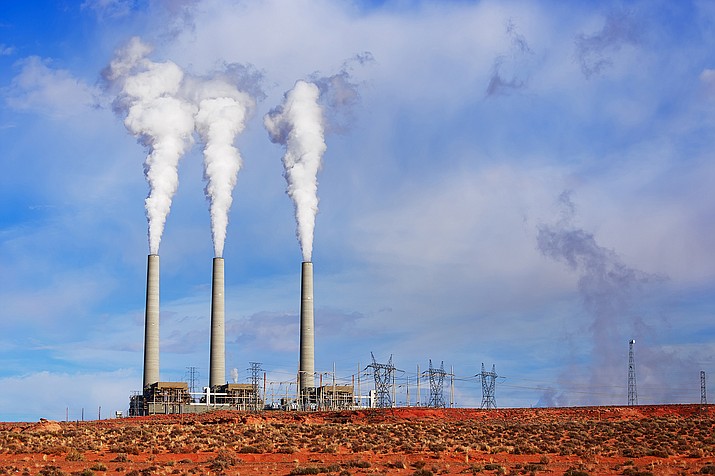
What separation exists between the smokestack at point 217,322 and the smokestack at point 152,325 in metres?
6.72

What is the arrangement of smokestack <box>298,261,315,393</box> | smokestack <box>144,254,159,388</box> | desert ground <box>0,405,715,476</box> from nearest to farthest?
desert ground <box>0,405,715,476</box> < smokestack <box>144,254,159,388</box> < smokestack <box>298,261,315,393</box>

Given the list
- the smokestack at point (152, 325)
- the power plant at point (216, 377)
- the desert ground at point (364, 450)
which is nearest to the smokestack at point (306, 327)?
the power plant at point (216, 377)

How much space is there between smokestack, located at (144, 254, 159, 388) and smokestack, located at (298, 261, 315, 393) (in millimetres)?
16848

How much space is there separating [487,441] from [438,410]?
36642 mm

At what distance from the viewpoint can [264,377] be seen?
357ft

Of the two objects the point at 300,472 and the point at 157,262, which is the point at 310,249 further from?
the point at 300,472

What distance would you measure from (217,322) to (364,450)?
62.6 metres

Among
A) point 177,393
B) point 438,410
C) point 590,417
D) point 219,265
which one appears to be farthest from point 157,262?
point 590,417

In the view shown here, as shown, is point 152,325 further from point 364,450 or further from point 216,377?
point 364,450

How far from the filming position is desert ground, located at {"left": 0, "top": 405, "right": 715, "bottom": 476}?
3597 cm

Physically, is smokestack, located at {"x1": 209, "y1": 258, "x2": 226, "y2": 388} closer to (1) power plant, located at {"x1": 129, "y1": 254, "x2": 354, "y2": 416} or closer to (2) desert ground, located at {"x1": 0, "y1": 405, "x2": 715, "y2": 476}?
(1) power plant, located at {"x1": 129, "y1": 254, "x2": 354, "y2": 416}

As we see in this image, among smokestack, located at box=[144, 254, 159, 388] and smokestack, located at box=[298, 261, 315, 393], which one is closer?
smokestack, located at box=[144, 254, 159, 388]

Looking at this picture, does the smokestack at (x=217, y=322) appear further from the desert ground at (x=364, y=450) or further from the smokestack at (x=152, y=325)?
the desert ground at (x=364, y=450)

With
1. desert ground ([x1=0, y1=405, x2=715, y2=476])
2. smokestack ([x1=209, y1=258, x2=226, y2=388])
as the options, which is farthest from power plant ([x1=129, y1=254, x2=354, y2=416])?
desert ground ([x1=0, y1=405, x2=715, y2=476])
